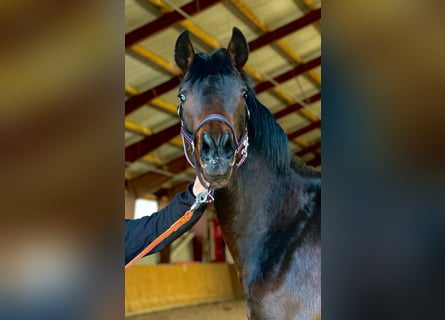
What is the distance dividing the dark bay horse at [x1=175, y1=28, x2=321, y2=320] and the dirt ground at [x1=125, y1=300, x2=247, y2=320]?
4242mm

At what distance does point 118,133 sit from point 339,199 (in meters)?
0.23

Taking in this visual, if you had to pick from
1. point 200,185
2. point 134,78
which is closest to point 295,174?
point 200,185

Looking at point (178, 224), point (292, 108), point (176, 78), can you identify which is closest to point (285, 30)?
point (176, 78)

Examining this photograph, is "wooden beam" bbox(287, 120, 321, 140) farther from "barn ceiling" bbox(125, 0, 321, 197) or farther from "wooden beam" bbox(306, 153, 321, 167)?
"wooden beam" bbox(306, 153, 321, 167)

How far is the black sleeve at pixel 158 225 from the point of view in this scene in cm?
117

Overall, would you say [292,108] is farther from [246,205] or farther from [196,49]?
[246,205]

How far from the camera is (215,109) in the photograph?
1.29 meters

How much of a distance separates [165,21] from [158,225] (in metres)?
4.44

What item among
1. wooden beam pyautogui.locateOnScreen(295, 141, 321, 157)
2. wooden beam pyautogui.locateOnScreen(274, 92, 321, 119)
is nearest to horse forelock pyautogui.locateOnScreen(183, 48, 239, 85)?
wooden beam pyautogui.locateOnScreen(274, 92, 321, 119)

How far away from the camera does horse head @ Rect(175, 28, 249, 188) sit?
1.22 m

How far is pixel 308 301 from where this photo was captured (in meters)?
1.27

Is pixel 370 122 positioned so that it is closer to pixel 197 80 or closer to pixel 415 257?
pixel 415 257

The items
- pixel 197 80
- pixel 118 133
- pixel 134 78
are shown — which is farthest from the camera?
pixel 134 78

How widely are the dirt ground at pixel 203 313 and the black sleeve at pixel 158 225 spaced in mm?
4338
